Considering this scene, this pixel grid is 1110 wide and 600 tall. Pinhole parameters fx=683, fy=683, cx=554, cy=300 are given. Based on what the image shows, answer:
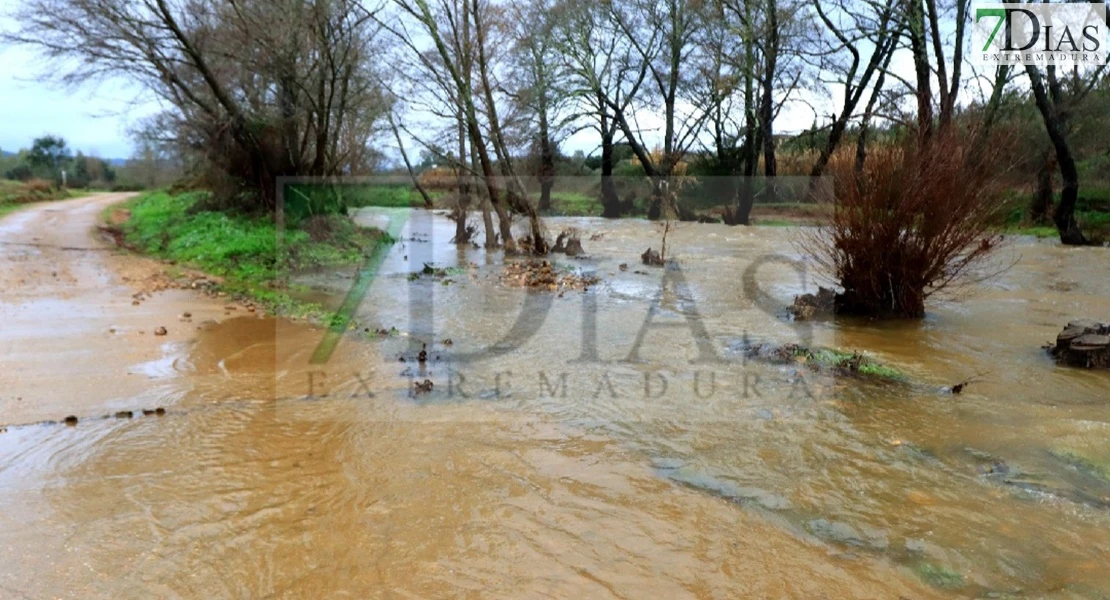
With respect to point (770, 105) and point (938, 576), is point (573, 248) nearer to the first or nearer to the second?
point (770, 105)

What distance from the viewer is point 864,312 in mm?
8781

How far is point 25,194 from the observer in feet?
85.6

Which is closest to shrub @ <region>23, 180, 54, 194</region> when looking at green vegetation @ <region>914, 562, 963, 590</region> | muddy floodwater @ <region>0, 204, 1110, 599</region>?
muddy floodwater @ <region>0, 204, 1110, 599</region>

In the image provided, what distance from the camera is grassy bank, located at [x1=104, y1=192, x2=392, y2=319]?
11.4m

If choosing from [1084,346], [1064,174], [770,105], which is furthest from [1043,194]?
[1084,346]

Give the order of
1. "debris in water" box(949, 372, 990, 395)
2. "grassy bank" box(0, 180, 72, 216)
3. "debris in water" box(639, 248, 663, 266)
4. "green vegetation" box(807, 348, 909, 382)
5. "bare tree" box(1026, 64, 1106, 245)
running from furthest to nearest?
1. "grassy bank" box(0, 180, 72, 216)
2. "bare tree" box(1026, 64, 1106, 245)
3. "debris in water" box(639, 248, 663, 266)
4. "green vegetation" box(807, 348, 909, 382)
5. "debris in water" box(949, 372, 990, 395)

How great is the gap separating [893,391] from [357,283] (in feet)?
30.0

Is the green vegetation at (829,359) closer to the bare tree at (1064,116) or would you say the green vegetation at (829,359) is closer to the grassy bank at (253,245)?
the grassy bank at (253,245)

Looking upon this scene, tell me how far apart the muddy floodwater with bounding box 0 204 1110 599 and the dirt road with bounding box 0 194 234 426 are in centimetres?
14

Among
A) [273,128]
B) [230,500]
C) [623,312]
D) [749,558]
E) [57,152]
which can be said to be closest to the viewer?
[749,558]

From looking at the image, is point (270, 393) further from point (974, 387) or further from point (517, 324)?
point (974, 387)

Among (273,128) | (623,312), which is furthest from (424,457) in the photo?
(273,128)

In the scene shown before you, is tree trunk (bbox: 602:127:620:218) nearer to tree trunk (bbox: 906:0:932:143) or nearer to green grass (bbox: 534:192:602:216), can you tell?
green grass (bbox: 534:192:602:216)

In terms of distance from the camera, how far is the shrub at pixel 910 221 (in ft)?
25.0
